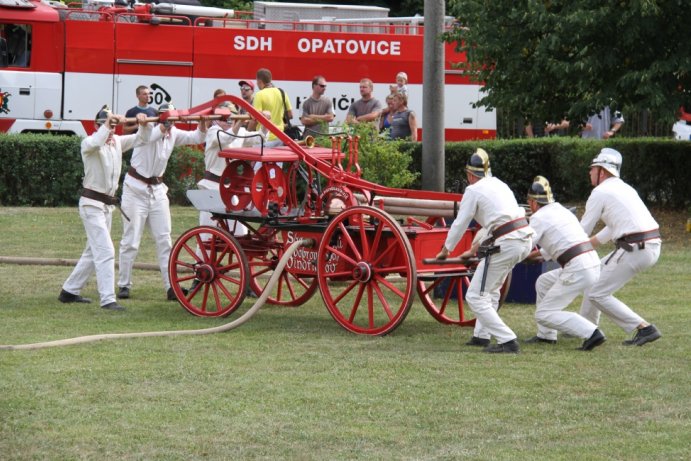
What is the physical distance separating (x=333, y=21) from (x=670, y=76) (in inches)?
391

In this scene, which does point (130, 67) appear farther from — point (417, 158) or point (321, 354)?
point (321, 354)

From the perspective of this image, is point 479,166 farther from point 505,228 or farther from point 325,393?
point 325,393

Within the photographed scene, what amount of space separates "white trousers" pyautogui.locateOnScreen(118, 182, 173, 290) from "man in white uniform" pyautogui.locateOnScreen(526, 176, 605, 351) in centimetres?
428

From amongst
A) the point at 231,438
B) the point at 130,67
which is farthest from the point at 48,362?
the point at 130,67

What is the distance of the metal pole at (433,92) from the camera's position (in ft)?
50.7

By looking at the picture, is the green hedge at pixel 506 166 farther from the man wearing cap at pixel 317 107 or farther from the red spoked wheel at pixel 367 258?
A: the red spoked wheel at pixel 367 258

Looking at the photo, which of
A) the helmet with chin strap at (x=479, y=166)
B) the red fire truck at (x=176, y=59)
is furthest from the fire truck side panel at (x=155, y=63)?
the helmet with chin strap at (x=479, y=166)

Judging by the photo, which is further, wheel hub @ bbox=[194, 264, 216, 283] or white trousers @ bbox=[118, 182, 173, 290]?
white trousers @ bbox=[118, 182, 173, 290]

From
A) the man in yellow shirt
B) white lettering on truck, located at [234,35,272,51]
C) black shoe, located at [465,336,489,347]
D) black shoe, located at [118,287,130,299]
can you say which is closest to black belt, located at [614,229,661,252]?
black shoe, located at [465,336,489,347]

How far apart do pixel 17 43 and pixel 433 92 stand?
10.8m

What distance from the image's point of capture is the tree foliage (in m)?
17.6

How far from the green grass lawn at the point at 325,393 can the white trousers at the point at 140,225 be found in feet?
2.99

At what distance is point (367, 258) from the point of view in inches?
452

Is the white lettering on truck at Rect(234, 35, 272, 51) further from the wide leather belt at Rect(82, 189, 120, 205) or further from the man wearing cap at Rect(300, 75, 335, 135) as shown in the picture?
the wide leather belt at Rect(82, 189, 120, 205)
